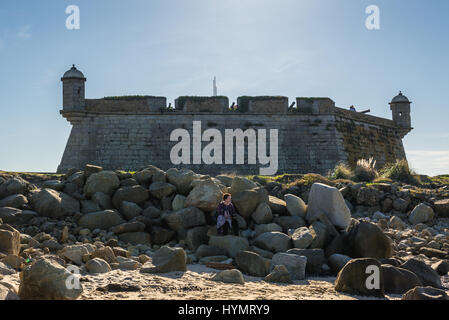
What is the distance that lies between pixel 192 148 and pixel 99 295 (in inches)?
639

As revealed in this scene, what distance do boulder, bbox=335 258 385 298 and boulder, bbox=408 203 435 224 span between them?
22.3ft

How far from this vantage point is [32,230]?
309 inches

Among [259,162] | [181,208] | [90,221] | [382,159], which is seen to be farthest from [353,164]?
[90,221]

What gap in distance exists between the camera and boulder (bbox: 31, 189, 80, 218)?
8508 mm

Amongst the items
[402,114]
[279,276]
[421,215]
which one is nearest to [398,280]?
[279,276]

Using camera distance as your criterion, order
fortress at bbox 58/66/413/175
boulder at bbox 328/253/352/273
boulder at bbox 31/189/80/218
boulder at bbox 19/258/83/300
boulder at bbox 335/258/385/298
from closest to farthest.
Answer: boulder at bbox 19/258/83/300
boulder at bbox 335/258/385/298
boulder at bbox 328/253/352/273
boulder at bbox 31/189/80/218
fortress at bbox 58/66/413/175

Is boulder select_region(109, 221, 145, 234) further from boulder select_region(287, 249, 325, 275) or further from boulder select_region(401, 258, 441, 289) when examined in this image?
boulder select_region(401, 258, 441, 289)

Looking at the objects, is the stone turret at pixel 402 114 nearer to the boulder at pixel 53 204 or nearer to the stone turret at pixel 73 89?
the stone turret at pixel 73 89

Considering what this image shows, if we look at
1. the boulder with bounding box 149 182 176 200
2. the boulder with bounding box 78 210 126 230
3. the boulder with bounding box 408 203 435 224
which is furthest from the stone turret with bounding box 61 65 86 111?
the boulder with bounding box 408 203 435 224

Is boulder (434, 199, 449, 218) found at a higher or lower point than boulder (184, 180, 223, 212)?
lower

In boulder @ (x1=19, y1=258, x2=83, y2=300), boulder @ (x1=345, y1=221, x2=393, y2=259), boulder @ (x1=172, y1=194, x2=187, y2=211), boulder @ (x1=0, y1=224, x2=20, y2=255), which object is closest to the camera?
boulder @ (x1=19, y1=258, x2=83, y2=300)

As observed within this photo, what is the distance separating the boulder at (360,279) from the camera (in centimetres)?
525

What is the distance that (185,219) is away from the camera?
838 centimetres

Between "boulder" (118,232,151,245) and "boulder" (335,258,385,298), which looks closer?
"boulder" (335,258,385,298)
